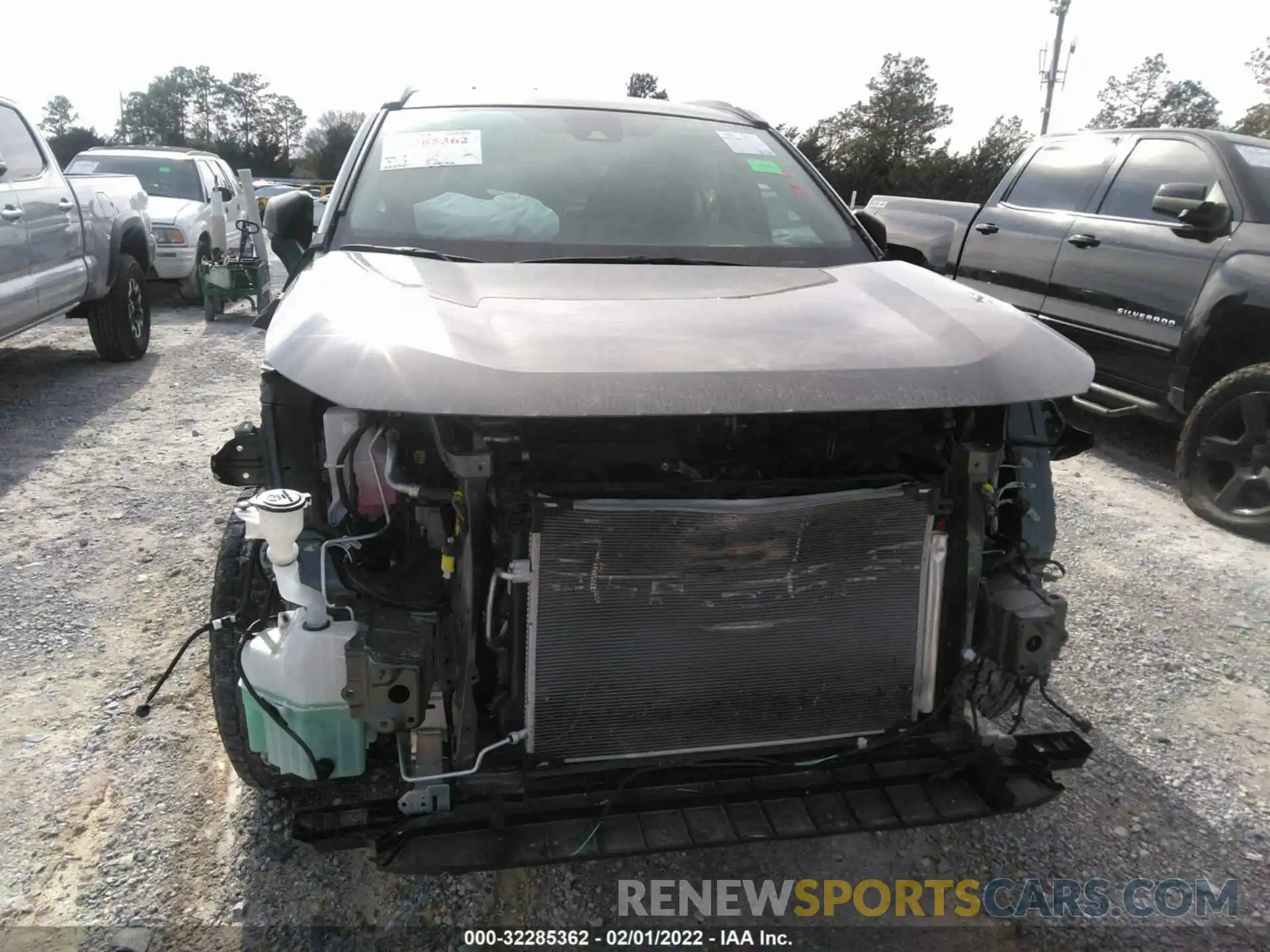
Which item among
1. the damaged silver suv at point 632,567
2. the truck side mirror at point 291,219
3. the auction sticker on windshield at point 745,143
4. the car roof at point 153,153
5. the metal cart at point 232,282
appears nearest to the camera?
the damaged silver suv at point 632,567

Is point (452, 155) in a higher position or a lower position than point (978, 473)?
higher

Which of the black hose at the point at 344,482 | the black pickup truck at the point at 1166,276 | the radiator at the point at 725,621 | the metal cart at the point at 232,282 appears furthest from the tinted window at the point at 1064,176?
the metal cart at the point at 232,282

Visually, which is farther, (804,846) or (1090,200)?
(1090,200)

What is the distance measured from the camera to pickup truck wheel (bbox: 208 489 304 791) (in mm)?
2199

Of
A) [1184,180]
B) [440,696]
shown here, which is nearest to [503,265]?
[440,696]

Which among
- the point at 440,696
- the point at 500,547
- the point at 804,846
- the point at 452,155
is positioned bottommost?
the point at 804,846

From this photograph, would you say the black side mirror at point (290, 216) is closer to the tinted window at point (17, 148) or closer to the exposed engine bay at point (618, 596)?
the exposed engine bay at point (618, 596)

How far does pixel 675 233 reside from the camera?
287cm

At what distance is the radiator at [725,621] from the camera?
1893mm

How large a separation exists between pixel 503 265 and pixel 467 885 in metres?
1.61

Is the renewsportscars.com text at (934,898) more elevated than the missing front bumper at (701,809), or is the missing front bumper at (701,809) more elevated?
the missing front bumper at (701,809)

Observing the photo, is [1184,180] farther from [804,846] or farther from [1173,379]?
[804,846]

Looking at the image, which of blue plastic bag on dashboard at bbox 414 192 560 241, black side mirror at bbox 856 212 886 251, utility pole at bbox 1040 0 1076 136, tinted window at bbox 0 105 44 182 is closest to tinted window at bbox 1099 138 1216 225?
black side mirror at bbox 856 212 886 251

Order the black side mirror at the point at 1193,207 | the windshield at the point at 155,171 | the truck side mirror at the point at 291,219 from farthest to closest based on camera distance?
the windshield at the point at 155,171 → the black side mirror at the point at 1193,207 → the truck side mirror at the point at 291,219
